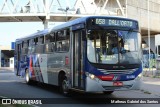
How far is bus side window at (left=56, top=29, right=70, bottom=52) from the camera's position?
16.3 meters

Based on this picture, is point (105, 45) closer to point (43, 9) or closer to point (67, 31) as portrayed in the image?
point (67, 31)

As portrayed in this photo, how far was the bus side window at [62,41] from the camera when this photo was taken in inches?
642

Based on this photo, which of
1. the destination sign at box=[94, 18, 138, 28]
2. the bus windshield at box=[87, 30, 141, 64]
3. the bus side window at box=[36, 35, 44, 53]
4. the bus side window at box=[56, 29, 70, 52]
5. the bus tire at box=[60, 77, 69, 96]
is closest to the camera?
the bus windshield at box=[87, 30, 141, 64]

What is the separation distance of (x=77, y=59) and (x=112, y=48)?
1.52 metres

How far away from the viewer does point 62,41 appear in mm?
16812

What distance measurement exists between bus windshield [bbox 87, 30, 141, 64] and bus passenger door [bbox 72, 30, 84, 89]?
615 millimetres

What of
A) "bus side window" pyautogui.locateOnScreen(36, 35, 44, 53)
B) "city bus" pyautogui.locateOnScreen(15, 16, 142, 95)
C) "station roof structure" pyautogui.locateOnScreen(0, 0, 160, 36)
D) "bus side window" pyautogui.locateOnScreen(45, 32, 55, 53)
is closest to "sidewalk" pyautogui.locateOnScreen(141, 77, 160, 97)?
"city bus" pyautogui.locateOnScreen(15, 16, 142, 95)

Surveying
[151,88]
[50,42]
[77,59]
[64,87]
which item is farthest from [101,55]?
[151,88]

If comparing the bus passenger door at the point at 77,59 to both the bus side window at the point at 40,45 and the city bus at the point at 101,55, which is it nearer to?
the city bus at the point at 101,55

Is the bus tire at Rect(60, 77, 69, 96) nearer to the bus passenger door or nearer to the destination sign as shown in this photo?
the bus passenger door

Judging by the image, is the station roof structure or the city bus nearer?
the city bus

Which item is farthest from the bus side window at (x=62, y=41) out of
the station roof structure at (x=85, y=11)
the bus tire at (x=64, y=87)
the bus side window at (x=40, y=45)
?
the station roof structure at (x=85, y=11)

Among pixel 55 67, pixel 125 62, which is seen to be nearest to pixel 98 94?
pixel 55 67

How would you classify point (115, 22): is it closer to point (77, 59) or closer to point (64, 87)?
point (77, 59)
